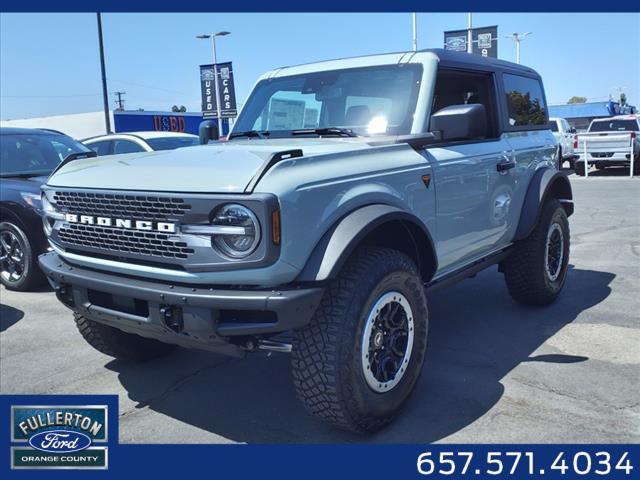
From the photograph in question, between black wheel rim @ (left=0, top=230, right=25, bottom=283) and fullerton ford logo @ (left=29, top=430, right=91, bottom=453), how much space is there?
3.72 metres

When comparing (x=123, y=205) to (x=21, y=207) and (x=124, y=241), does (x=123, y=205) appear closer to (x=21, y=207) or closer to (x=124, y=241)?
(x=124, y=241)

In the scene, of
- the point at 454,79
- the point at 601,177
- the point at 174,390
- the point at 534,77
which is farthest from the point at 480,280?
the point at 601,177

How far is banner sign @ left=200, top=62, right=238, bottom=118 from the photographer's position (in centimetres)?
2292

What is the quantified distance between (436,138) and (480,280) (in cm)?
302

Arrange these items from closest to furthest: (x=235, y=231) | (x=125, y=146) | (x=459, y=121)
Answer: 1. (x=235, y=231)
2. (x=459, y=121)
3. (x=125, y=146)

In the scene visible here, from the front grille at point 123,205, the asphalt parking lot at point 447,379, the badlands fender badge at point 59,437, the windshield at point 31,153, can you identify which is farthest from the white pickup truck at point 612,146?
the badlands fender badge at point 59,437

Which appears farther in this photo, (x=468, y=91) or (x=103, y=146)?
(x=103, y=146)

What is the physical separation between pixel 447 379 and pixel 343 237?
4.95 ft

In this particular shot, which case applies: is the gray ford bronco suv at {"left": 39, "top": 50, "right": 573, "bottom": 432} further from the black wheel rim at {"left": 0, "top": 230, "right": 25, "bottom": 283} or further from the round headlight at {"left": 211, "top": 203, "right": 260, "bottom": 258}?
the black wheel rim at {"left": 0, "top": 230, "right": 25, "bottom": 283}

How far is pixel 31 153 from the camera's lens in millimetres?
6781

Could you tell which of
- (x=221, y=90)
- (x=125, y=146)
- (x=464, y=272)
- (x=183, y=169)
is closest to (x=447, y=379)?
(x=464, y=272)

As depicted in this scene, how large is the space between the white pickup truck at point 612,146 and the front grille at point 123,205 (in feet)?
56.3

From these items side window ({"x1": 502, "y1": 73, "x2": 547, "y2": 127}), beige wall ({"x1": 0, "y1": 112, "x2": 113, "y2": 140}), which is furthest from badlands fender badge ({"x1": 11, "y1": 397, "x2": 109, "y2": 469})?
beige wall ({"x1": 0, "y1": 112, "x2": 113, "y2": 140})

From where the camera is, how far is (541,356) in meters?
3.92
